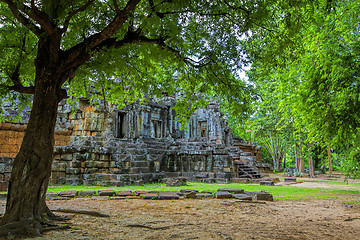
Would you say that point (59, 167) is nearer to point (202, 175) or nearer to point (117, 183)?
point (117, 183)

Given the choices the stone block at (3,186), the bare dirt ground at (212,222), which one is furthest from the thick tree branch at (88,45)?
the stone block at (3,186)

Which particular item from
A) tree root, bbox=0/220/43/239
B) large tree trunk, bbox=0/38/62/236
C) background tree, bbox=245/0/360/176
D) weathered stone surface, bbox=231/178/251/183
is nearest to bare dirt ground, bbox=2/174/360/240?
tree root, bbox=0/220/43/239

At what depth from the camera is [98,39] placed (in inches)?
213

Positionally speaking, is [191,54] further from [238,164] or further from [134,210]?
[238,164]

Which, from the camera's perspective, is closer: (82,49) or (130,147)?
(82,49)

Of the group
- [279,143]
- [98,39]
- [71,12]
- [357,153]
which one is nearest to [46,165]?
[98,39]

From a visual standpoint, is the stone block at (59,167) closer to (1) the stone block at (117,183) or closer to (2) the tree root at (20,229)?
(1) the stone block at (117,183)

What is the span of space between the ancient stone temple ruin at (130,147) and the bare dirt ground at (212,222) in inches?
237

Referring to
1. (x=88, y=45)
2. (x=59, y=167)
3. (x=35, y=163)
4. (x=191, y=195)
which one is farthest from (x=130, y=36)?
(x=59, y=167)

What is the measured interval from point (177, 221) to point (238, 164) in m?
15.2

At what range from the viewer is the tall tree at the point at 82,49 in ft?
15.9

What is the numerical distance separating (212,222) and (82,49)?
440cm

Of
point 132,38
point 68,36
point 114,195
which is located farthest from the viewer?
point 114,195

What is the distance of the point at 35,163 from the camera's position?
489 centimetres
